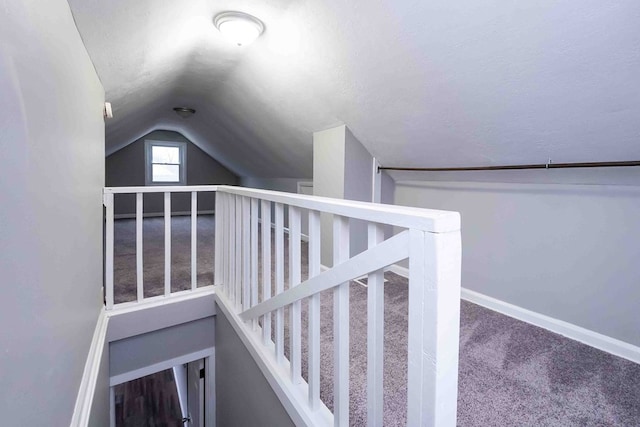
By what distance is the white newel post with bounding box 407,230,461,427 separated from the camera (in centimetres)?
62

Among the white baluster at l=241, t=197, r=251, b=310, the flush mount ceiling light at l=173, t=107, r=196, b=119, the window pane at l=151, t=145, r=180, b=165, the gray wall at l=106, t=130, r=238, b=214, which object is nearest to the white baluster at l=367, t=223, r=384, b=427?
the white baluster at l=241, t=197, r=251, b=310

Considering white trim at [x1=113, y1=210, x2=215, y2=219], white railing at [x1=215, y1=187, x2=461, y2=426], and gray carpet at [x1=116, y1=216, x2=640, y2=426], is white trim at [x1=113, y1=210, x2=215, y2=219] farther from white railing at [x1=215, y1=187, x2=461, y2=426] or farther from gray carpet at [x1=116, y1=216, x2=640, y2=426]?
white railing at [x1=215, y1=187, x2=461, y2=426]

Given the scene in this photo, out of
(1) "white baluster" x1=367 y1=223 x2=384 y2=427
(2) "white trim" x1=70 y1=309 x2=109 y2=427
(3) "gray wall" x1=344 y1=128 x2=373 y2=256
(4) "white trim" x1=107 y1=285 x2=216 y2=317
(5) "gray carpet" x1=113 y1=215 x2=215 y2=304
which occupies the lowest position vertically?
(2) "white trim" x1=70 y1=309 x2=109 y2=427

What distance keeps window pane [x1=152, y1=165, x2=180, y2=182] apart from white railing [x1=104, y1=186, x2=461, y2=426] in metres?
5.19

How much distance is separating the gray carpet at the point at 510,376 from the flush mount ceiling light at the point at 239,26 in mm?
1840

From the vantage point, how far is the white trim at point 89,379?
1.24 metres

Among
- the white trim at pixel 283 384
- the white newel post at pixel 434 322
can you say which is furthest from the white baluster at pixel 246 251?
the white newel post at pixel 434 322

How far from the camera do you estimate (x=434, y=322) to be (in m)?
0.63

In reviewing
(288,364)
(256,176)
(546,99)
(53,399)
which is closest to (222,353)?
(288,364)

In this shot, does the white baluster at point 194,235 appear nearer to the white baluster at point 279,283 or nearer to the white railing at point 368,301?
the white railing at point 368,301

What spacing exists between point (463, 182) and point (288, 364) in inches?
70.7

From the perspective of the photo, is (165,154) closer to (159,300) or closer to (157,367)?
(159,300)

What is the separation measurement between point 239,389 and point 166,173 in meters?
5.44

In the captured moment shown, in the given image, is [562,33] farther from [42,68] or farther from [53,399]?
[53,399]
